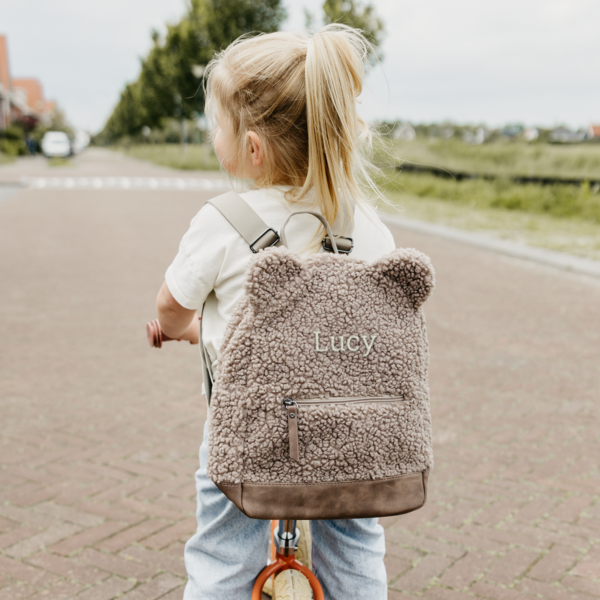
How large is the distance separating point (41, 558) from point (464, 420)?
91.2 inches

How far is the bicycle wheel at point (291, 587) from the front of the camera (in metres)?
1.52

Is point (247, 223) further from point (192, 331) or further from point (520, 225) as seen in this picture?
point (520, 225)

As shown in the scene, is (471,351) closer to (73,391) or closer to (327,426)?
(73,391)

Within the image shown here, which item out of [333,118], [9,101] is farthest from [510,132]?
[9,101]

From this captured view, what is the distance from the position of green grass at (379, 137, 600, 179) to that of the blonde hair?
15.7 meters

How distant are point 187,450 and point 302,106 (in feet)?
7.81

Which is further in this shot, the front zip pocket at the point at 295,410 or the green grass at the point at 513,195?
the green grass at the point at 513,195

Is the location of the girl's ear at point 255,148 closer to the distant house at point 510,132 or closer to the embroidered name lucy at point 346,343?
the embroidered name lucy at point 346,343

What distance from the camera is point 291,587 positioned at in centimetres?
153

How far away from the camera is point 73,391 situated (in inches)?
161

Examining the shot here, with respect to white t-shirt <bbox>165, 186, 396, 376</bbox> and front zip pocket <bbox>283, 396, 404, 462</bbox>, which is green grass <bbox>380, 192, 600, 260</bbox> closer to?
white t-shirt <bbox>165, 186, 396, 376</bbox>

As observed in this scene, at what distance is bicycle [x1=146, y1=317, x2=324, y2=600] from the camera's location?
5.00ft

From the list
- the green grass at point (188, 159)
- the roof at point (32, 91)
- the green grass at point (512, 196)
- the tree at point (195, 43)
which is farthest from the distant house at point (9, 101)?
the green grass at point (512, 196)

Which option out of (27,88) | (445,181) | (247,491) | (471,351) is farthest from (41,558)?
(27,88)
